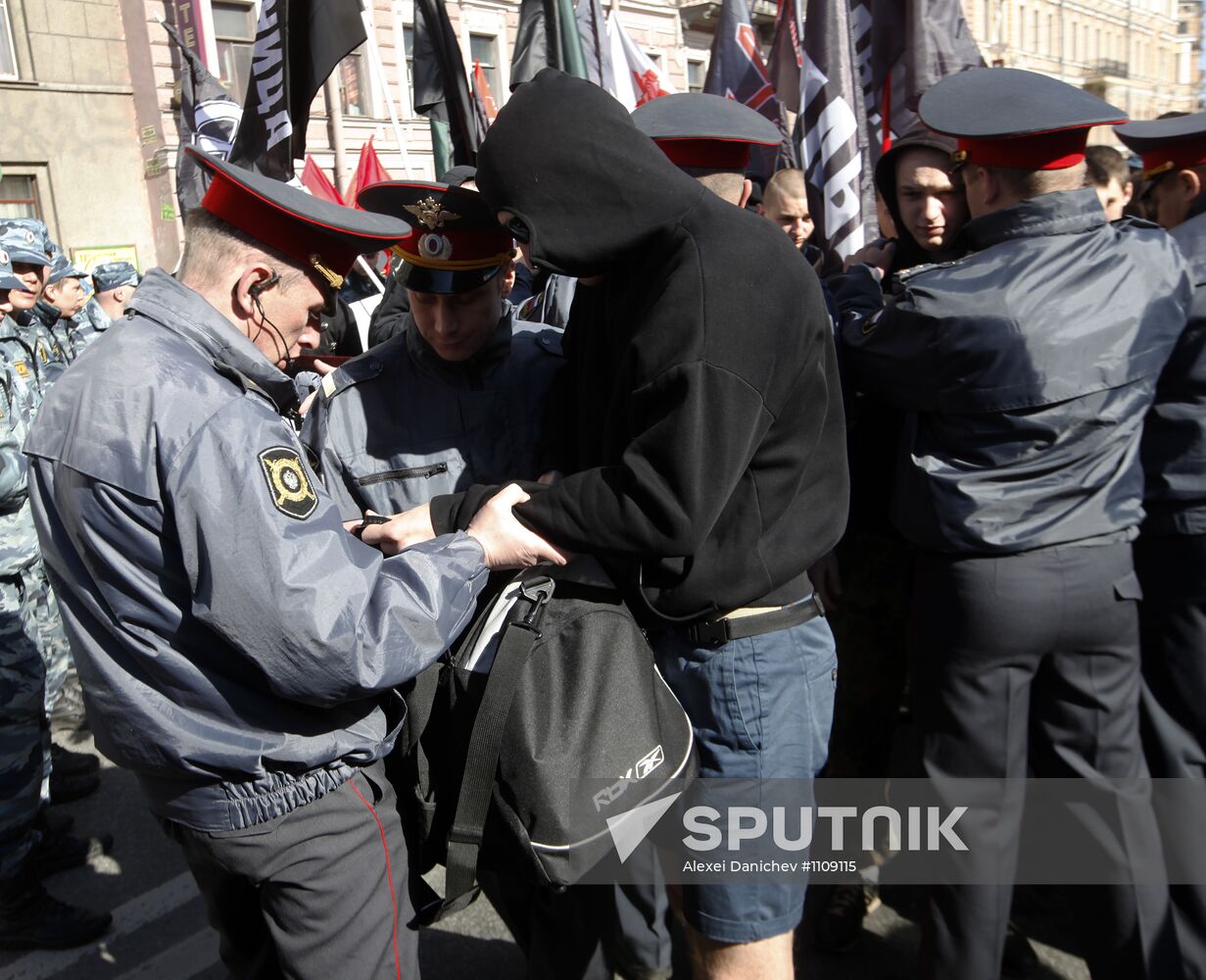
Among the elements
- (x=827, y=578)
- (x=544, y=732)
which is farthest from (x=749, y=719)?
(x=827, y=578)

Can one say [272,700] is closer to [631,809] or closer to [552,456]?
[631,809]

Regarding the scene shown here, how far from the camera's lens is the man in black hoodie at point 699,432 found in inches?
65.5

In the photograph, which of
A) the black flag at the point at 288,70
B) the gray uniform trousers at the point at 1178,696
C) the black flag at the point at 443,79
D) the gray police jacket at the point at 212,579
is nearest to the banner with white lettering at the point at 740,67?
the black flag at the point at 443,79

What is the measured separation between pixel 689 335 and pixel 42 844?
3.35 meters

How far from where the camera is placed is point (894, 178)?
2.99 metres

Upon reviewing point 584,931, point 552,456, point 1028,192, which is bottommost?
point 584,931

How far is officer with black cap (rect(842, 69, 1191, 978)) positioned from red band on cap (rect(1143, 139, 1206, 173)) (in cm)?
65

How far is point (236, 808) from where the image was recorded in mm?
1757

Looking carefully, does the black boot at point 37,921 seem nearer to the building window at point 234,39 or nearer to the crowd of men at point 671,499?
the crowd of men at point 671,499

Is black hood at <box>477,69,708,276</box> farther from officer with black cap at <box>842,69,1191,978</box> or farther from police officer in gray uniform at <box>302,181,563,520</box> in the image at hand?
officer with black cap at <box>842,69,1191,978</box>

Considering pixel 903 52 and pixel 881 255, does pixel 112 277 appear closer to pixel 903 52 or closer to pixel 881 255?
pixel 903 52

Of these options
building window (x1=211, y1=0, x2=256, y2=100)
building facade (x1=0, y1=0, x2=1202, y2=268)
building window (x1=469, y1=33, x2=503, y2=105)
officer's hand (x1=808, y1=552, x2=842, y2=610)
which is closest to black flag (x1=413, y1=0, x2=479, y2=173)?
officer's hand (x1=808, y1=552, x2=842, y2=610)

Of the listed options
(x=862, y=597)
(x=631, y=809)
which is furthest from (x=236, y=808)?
(x=862, y=597)

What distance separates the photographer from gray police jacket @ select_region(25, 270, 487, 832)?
5.18 ft
